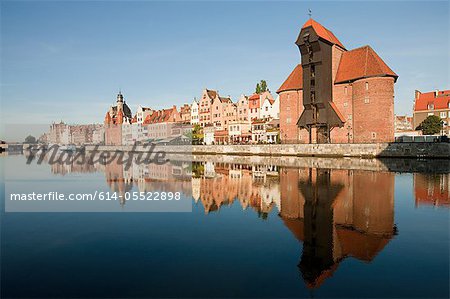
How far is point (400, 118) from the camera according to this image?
108125mm

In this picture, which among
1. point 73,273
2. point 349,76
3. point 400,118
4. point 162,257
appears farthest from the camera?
point 400,118

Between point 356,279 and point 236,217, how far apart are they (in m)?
7.05

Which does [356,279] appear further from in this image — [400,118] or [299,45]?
[400,118]

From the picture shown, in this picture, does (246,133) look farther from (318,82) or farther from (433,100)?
(433,100)

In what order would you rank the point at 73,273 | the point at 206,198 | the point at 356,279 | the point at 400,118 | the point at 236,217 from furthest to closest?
the point at 400,118 < the point at 206,198 < the point at 236,217 < the point at 73,273 < the point at 356,279

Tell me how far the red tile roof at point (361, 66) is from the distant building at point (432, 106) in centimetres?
2968

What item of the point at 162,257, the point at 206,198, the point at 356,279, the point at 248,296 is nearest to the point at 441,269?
the point at 356,279

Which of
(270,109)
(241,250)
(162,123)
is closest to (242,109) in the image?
(270,109)

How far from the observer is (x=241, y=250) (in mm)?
9984

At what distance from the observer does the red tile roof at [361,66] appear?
4951 centimetres

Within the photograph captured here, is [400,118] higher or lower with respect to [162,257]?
higher

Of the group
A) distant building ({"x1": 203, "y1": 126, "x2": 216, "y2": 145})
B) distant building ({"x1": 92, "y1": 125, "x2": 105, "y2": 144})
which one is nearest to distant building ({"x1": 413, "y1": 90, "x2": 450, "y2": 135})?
distant building ({"x1": 203, "y1": 126, "x2": 216, "y2": 145})

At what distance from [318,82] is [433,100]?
1433 inches

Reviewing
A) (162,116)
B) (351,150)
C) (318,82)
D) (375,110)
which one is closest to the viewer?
(351,150)
